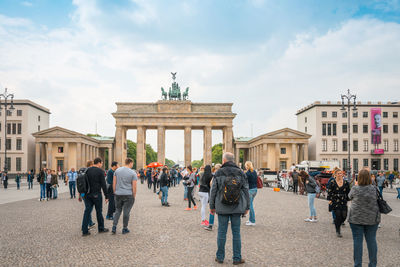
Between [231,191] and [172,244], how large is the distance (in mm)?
2623

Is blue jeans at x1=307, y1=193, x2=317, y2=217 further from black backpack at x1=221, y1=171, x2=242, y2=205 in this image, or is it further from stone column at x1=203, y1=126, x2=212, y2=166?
stone column at x1=203, y1=126, x2=212, y2=166

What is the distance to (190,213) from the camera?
Result: 49.1 feet

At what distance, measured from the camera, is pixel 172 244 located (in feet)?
28.7

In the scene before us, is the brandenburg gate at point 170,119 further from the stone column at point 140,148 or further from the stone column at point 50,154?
the stone column at point 50,154

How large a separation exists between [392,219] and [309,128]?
71292 millimetres

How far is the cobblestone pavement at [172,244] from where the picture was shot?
7.27m

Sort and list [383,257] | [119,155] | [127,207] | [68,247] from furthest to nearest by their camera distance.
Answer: [119,155] → [127,207] → [68,247] → [383,257]

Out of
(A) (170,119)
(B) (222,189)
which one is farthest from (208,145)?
(B) (222,189)

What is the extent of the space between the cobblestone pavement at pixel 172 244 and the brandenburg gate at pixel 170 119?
62094mm

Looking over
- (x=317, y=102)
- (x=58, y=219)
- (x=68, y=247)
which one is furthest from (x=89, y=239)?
(x=317, y=102)

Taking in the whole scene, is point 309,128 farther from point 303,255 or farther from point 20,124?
point 303,255

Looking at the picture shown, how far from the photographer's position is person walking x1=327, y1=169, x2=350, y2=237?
9.91 metres

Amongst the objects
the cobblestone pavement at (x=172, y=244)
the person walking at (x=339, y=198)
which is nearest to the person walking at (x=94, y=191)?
the cobblestone pavement at (x=172, y=244)

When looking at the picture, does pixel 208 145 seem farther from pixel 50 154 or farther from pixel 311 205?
pixel 311 205
